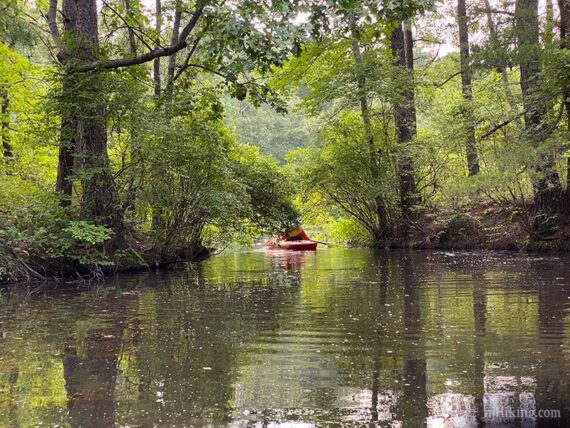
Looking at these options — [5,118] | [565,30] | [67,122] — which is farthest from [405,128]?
[5,118]

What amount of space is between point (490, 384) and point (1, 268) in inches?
321

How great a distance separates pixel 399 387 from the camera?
3350 millimetres

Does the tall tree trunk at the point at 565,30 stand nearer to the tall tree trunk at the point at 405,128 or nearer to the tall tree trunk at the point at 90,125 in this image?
the tall tree trunk at the point at 405,128

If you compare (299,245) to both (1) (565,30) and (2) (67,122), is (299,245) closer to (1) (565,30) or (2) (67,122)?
(1) (565,30)

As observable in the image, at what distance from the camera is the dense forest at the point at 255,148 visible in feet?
31.5

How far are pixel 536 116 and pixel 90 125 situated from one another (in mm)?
10374

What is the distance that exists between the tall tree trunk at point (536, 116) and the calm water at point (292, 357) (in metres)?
6.04

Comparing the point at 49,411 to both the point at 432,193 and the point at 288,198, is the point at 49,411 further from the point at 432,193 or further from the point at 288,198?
the point at 432,193

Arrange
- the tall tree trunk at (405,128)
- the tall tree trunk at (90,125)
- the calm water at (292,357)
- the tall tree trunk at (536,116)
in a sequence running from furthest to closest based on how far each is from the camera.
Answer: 1. the tall tree trunk at (405,128)
2. the tall tree trunk at (536,116)
3. the tall tree trunk at (90,125)
4. the calm water at (292,357)

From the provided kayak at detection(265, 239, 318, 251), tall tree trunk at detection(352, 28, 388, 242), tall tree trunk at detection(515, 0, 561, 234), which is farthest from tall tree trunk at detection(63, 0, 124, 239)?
kayak at detection(265, 239, 318, 251)

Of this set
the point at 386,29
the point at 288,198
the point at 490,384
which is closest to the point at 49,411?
the point at 490,384

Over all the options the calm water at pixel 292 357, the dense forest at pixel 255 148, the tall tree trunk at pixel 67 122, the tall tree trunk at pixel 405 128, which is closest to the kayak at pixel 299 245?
the dense forest at pixel 255 148

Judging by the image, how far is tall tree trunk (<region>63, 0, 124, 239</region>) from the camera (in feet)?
33.8

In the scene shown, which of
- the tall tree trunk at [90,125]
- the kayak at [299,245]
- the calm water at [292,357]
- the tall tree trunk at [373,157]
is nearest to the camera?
the calm water at [292,357]
